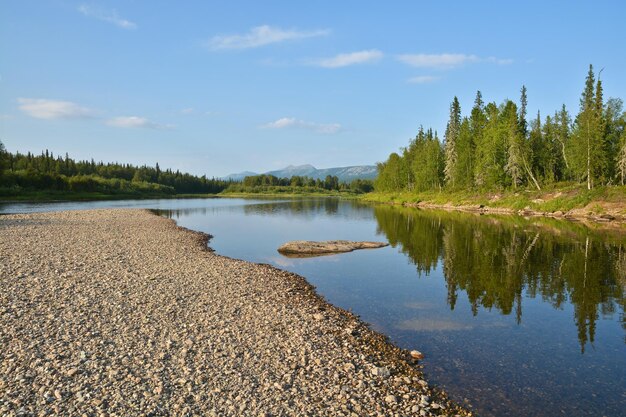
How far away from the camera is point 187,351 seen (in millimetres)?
11867

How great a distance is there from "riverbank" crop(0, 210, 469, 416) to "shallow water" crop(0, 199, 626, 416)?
1762mm

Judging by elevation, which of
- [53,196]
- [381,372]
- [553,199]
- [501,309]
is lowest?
[501,309]

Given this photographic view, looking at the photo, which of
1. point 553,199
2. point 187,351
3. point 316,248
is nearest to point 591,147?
point 553,199

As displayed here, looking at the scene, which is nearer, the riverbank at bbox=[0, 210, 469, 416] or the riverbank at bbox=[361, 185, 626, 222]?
the riverbank at bbox=[0, 210, 469, 416]

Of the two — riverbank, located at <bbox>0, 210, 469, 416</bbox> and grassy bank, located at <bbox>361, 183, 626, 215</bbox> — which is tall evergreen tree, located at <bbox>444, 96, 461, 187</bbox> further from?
riverbank, located at <bbox>0, 210, 469, 416</bbox>

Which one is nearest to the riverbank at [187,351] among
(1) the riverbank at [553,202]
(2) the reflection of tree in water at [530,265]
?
(2) the reflection of tree in water at [530,265]

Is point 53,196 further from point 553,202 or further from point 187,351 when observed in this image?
point 553,202

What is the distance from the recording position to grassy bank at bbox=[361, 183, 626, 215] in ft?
197

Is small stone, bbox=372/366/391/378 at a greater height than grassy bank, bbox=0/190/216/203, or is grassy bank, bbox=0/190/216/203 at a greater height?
grassy bank, bbox=0/190/216/203

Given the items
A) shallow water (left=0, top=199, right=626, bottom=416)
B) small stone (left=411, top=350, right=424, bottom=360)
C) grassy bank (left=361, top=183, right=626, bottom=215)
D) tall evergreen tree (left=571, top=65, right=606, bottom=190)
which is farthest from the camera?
tall evergreen tree (left=571, top=65, right=606, bottom=190)

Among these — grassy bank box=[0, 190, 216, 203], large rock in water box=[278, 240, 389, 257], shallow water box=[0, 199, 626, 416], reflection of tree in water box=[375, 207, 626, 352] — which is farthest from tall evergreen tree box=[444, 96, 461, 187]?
grassy bank box=[0, 190, 216, 203]

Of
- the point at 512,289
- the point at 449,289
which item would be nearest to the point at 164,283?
the point at 449,289

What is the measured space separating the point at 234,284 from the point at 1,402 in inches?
495

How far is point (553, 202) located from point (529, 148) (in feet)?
67.6
